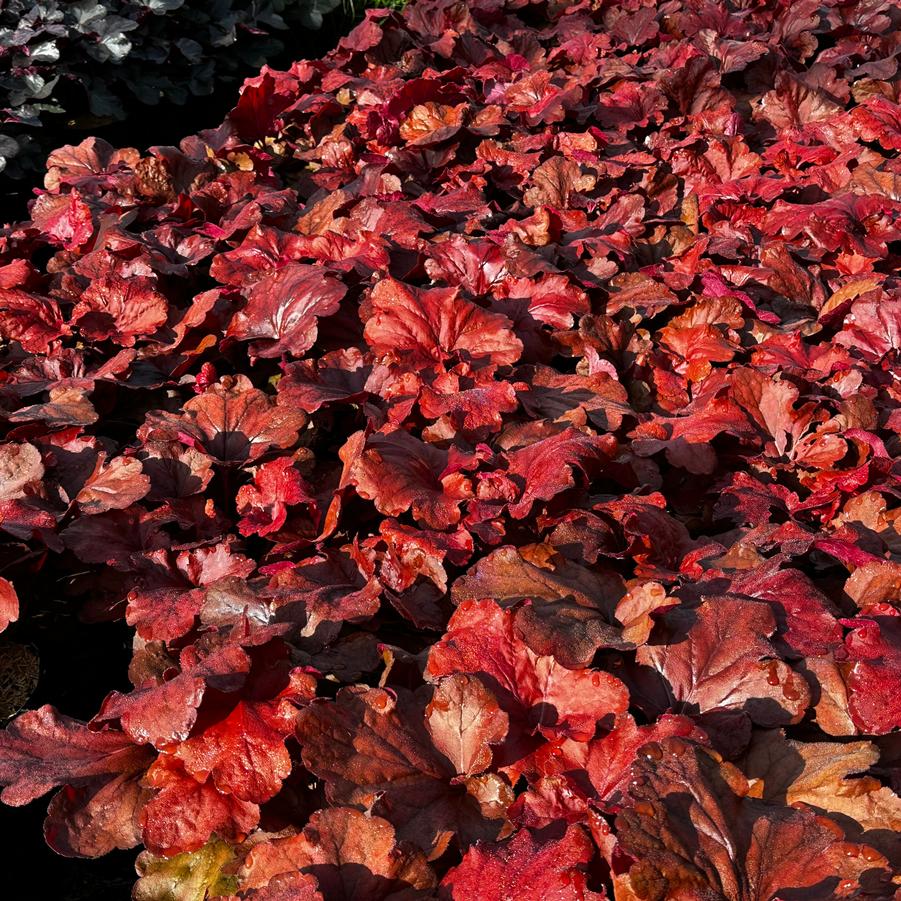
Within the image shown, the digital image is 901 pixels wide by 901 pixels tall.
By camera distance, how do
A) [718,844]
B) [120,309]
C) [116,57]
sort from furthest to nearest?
[116,57] < [120,309] < [718,844]

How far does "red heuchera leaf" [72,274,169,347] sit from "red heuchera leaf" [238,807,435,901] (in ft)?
4.81

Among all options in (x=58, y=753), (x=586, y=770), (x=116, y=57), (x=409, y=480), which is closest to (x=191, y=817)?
(x=58, y=753)

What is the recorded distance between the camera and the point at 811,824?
1.17 meters

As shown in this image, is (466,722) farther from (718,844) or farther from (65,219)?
(65,219)

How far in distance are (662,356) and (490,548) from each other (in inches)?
34.1

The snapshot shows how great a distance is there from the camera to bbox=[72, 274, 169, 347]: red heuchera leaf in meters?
2.34

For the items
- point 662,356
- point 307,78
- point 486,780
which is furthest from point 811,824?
point 307,78

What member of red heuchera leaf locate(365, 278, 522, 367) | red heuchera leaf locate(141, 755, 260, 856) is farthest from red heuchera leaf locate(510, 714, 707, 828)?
red heuchera leaf locate(365, 278, 522, 367)

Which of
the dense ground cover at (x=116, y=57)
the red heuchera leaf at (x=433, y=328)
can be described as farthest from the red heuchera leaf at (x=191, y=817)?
the dense ground cover at (x=116, y=57)

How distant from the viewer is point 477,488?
1781 mm

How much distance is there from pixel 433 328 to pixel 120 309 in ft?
2.65

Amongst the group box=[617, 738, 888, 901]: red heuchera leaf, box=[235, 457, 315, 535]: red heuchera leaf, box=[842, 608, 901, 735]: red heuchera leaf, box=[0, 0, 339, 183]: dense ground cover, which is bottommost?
box=[0, 0, 339, 183]: dense ground cover

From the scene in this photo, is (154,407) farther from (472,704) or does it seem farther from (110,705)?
(472,704)

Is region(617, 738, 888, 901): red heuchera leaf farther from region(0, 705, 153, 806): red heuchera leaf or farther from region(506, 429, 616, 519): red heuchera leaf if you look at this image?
region(0, 705, 153, 806): red heuchera leaf
